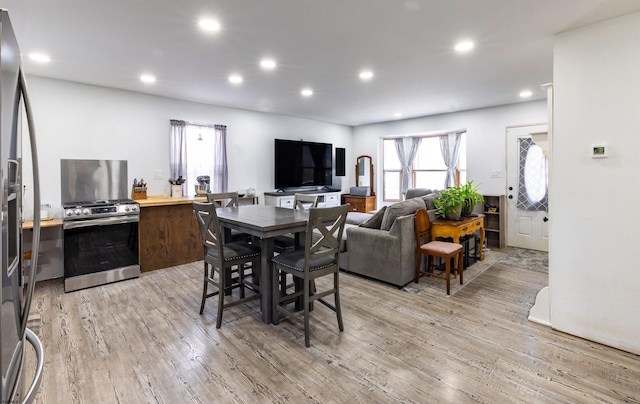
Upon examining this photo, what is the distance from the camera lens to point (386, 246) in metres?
3.70

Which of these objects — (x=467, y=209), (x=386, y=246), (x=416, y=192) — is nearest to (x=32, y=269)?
(x=386, y=246)

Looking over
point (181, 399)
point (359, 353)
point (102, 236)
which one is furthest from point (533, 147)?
point (102, 236)

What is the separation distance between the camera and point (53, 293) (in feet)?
11.9

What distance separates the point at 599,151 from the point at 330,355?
255 cm

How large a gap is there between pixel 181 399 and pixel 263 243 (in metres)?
1.26

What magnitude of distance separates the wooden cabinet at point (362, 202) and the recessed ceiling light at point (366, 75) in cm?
378

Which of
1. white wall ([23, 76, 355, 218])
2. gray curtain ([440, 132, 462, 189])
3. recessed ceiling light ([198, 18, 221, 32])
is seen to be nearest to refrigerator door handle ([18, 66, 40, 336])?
recessed ceiling light ([198, 18, 221, 32])

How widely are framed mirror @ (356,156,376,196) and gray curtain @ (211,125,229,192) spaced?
3515mm

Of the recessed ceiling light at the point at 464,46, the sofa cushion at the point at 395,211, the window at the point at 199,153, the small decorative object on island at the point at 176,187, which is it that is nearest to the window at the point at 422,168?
the sofa cushion at the point at 395,211

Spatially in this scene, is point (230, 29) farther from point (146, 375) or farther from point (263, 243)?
point (146, 375)

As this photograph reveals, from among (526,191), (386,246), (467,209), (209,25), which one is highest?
(209,25)

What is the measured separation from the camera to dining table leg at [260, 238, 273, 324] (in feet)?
9.26

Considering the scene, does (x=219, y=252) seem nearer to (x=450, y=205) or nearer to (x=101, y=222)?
(x=101, y=222)

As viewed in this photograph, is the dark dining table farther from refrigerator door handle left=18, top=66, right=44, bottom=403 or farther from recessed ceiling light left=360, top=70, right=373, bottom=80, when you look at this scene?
recessed ceiling light left=360, top=70, right=373, bottom=80
